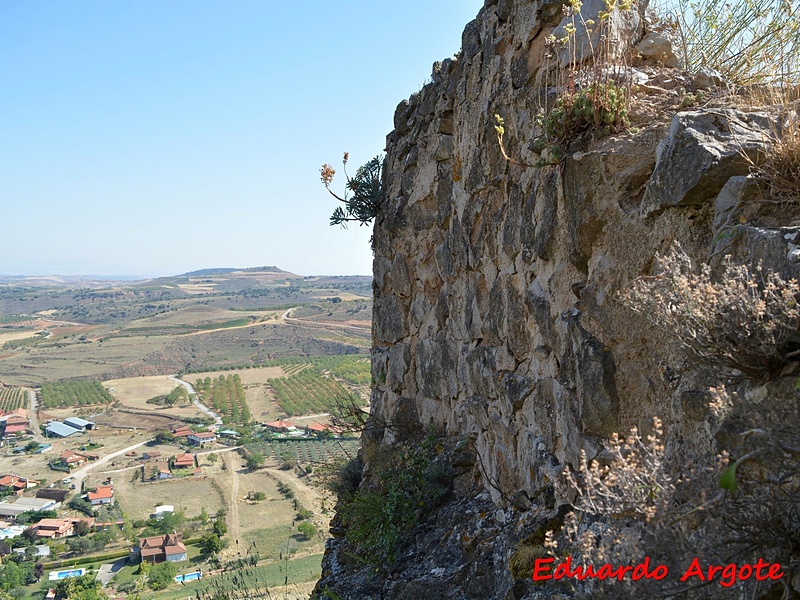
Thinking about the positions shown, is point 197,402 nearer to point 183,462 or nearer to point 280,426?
point 280,426

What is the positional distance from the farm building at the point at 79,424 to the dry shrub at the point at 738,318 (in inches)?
2438

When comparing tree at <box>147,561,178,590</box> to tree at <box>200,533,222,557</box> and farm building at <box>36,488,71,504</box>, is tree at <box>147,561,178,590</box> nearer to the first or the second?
tree at <box>200,533,222,557</box>

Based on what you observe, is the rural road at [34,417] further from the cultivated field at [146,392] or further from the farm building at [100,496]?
the farm building at [100,496]

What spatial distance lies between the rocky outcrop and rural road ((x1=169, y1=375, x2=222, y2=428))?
54.2 m

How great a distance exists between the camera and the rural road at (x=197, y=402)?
5880 cm

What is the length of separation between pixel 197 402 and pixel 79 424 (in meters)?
12.2

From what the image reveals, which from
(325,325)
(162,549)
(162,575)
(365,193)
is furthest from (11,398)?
(365,193)

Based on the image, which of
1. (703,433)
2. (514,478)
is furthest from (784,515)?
(514,478)

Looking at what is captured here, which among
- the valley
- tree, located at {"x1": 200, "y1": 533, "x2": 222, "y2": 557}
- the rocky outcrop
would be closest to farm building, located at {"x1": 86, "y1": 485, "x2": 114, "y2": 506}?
the valley

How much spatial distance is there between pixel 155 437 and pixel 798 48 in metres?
56.8

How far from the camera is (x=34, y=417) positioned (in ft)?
203

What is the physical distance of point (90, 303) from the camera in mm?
174500

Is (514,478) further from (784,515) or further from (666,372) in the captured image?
(784,515)

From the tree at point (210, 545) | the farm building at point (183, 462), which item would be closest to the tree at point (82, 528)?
the farm building at point (183, 462)
